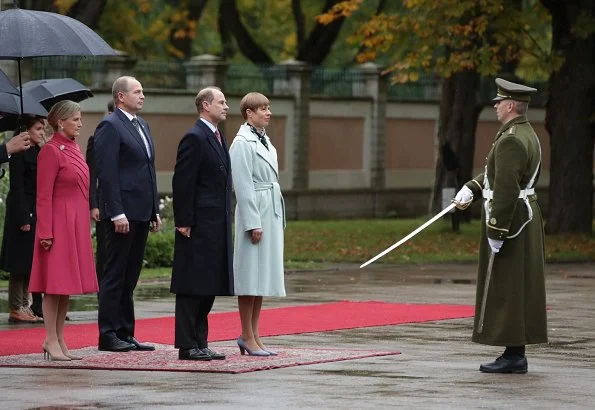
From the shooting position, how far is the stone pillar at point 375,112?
42.3m

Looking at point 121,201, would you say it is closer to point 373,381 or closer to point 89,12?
point 373,381

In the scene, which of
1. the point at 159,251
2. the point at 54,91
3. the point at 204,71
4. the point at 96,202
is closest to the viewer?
the point at 96,202

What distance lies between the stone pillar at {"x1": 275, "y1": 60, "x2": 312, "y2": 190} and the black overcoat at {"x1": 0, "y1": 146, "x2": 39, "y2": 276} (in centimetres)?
2442

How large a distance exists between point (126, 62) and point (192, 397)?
25172 millimetres

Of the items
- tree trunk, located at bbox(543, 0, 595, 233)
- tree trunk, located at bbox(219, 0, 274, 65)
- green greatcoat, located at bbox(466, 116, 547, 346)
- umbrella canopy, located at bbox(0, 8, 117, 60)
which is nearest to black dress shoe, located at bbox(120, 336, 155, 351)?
umbrella canopy, located at bbox(0, 8, 117, 60)

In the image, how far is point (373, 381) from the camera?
442 inches

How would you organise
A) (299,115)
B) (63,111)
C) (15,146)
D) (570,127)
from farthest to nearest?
(299,115), (570,127), (15,146), (63,111)

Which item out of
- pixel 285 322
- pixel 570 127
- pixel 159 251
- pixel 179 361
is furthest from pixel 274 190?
pixel 570 127

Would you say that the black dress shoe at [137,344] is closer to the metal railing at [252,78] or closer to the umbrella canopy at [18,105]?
the umbrella canopy at [18,105]

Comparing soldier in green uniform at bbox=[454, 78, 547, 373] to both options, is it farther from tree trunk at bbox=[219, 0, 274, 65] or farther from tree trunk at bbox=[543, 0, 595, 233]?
tree trunk at bbox=[219, 0, 274, 65]

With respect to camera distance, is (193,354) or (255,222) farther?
(255,222)

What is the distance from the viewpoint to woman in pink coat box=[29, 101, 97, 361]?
1243 centimetres

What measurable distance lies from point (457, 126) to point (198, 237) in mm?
21708

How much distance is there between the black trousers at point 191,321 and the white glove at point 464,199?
1.95 m
